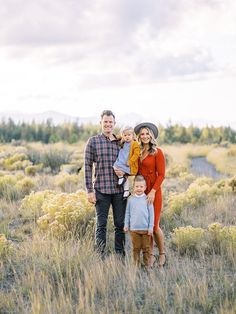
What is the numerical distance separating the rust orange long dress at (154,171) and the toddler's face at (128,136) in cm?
32

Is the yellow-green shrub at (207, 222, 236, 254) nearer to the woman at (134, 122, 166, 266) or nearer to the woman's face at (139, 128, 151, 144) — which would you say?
the woman at (134, 122, 166, 266)

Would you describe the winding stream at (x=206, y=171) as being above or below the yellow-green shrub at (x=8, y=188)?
below

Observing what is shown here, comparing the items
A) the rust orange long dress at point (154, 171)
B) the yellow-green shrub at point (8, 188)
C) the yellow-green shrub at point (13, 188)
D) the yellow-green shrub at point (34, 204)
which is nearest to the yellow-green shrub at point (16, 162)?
the yellow-green shrub at point (13, 188)

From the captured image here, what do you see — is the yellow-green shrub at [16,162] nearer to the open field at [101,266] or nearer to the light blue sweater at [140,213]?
the open field at [101,266]

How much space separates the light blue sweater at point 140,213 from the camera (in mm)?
7215

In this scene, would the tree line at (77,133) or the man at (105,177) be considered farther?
the tree line at (77,133)

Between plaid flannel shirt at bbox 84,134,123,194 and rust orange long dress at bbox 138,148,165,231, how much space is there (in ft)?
1.38

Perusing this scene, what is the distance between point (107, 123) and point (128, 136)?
372 mm

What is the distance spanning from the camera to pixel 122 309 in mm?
5918

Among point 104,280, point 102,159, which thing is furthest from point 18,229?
point 104,280

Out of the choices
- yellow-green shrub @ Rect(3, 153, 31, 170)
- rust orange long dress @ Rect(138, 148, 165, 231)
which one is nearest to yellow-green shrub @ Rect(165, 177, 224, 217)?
rust orange long dress @ Rect(138, 148, 165, 231)

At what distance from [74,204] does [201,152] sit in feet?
83.0

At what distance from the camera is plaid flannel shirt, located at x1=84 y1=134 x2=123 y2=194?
24.6 feet

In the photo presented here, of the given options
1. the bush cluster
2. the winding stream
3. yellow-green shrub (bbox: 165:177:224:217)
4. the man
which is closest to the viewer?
the man
